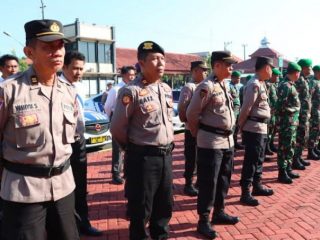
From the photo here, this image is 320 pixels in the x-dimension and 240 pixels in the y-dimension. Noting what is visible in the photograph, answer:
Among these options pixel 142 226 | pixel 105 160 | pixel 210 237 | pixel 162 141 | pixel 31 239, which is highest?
pixel 162 141

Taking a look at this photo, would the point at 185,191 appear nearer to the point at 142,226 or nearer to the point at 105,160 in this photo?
the point at 142,226

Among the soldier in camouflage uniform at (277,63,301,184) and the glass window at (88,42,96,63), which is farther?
the glass window at (88,42,96,63)

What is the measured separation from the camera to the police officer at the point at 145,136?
10.2 ft

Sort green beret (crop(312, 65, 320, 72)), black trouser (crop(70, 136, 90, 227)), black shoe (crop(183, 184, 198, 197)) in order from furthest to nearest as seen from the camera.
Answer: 1. green beret (crop(312, 65, 320, 72))
2. black shoe (crop(183, 184, 198, 197))
3. black trouser (crop(70, 136, 90, 227))

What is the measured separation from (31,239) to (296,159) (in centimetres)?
574

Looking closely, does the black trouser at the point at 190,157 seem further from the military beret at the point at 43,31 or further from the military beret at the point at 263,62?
the military beret at the point at 43,31

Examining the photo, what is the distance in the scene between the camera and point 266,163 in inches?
281

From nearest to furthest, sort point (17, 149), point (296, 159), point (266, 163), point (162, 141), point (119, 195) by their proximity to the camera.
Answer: point (17, 149) < point (162, 141) < point (119, 195) < point (296, 159) < point (266, 163)

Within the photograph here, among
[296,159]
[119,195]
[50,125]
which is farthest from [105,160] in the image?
[50,125]

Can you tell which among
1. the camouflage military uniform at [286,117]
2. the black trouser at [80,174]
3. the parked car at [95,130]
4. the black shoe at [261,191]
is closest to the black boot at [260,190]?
the black shoe at [261,191]

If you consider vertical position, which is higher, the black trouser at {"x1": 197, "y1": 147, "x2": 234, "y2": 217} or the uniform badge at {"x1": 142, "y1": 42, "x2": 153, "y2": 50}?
the uniform badge at {"x1": 142, "y1": 42, "x2": 153, "y2": 50}

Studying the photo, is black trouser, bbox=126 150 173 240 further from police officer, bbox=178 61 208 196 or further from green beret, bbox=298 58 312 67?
green beret, bbox=298 58 312 67

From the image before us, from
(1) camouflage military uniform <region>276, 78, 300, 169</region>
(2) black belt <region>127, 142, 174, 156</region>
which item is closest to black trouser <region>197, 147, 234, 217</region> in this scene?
(2) black belt <region>127, 142, 174, 156</region>

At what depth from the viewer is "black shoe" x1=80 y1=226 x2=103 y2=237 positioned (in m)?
3.77
